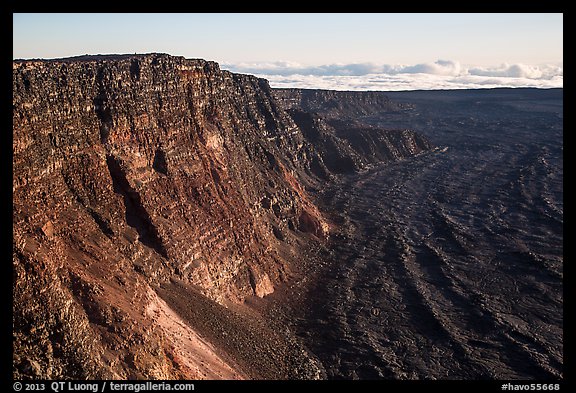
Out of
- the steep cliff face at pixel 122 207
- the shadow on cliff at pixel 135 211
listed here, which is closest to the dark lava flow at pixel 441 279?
the steep cliff face at pixel 122 207

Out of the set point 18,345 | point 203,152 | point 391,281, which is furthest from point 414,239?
point 18,345

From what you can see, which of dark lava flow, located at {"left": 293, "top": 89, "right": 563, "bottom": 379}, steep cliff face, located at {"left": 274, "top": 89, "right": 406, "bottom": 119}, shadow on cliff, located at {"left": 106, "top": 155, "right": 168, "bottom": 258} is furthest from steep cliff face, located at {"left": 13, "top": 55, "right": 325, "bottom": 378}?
steep cliff face, located at {"left": 274, "top": 89, "right": 406, "bottom": 119}

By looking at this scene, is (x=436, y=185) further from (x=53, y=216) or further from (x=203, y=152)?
(x=53, y=216)

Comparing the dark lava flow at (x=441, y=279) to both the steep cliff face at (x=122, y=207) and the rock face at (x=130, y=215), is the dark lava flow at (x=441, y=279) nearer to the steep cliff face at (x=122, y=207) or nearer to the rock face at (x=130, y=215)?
the rock face at (x=130, y=215)

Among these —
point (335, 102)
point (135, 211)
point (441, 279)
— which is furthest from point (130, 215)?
point (335, 102)

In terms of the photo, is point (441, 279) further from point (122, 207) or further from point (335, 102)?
point (335, 102)

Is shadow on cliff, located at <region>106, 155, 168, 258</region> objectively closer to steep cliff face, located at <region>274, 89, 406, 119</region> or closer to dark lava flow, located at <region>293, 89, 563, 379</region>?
dark lava flow, located at <region>293, 89, 563, 379</region>
